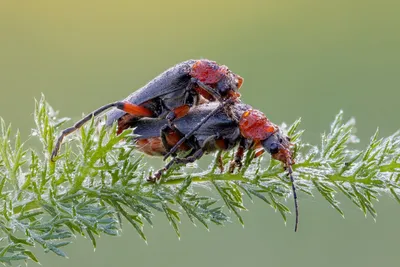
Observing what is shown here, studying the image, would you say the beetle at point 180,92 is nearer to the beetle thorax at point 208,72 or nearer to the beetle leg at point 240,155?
the beetle thorax at point 208,72

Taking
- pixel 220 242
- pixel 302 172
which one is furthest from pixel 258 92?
pixel 302 172

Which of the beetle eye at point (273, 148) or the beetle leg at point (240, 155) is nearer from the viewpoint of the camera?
the beetle leg at point (240, 155)

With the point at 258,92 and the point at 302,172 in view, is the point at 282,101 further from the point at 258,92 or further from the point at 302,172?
the point at 302,172

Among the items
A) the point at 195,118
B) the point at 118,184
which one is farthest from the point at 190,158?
→ the point at 118,184

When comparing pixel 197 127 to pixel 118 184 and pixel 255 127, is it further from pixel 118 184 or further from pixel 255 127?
pixel 118 184

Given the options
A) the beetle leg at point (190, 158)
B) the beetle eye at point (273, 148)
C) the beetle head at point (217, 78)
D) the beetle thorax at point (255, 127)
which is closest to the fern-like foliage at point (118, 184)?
the beetle leg at point (190, 158)

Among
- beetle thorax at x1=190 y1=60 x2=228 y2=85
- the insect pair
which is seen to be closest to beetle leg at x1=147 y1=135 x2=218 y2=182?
the insect pair

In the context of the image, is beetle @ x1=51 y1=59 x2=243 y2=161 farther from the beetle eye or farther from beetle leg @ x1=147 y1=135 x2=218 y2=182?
the beetle eye
